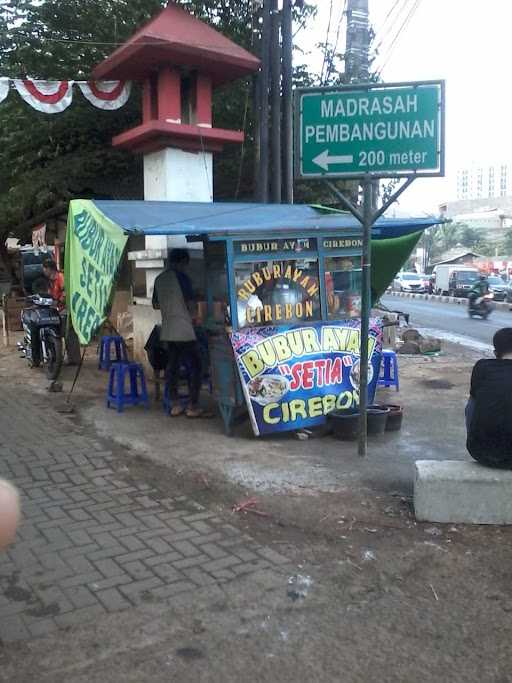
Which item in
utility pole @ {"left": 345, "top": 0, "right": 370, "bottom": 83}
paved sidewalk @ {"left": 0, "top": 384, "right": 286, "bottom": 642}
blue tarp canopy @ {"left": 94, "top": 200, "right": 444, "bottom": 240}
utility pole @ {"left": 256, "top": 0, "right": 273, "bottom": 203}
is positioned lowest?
paved sidewalk @ {"left": 0, "top": 384, "right": 286, "bottom": 642}

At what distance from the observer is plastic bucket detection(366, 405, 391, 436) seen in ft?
20.6

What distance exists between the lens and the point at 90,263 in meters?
6.39

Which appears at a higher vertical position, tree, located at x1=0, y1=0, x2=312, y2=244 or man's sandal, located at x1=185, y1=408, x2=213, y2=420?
tree, located at x1=0, y1=0, x2=312, y2=244

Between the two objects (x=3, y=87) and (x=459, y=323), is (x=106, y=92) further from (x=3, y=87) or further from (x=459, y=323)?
(x=459, y=323)

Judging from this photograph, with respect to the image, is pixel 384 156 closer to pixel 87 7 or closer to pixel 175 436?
pixel 175 436

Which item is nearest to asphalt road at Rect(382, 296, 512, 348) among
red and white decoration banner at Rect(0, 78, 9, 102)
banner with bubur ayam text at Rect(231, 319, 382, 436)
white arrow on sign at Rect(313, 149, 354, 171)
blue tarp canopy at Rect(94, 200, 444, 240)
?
blue tarp canopy at Rect(94, 200, 444, 240)

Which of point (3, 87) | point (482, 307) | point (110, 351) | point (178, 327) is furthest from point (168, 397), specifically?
point (482, 307)

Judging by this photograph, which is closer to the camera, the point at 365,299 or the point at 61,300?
the point at 365,299

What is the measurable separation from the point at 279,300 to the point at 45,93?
556cm

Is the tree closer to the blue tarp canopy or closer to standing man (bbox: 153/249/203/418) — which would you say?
the blue tarp canopy

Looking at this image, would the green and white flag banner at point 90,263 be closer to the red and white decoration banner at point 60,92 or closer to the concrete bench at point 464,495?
the concrete bench at point 464,495

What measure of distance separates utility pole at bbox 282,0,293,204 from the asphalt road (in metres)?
7.49

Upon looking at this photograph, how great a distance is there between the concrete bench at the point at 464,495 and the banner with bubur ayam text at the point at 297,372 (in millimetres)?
2030

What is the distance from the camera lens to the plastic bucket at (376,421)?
629cm
